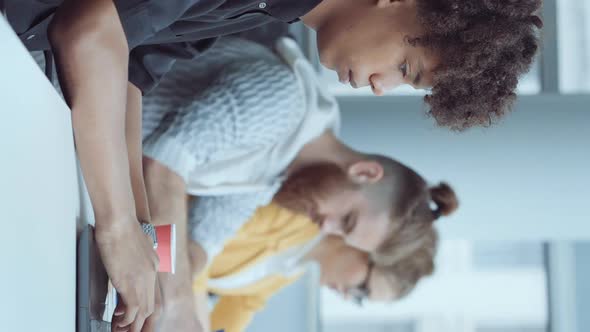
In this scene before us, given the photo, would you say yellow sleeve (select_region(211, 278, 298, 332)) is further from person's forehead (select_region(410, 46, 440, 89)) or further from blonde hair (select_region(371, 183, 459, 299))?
person's forehead (select_region(410, 46, 440, 89))

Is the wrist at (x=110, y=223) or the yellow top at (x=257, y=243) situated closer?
the wrist at (x=110, y=223)

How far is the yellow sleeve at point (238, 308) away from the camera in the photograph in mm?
2027

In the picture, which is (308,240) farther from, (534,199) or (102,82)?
(102,82)

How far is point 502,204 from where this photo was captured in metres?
2.18

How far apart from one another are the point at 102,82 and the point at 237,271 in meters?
1.10

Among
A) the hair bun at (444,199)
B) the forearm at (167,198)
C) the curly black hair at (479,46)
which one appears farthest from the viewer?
the hair bun at (444,199)

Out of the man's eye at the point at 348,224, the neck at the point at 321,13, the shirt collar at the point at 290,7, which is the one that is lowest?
the man's eye at the point at 348,224

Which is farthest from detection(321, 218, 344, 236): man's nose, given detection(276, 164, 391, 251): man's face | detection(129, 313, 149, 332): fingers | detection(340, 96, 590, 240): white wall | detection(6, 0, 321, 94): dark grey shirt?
detection(129, 313, 149, 332): fingers

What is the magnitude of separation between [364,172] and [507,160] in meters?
0.48

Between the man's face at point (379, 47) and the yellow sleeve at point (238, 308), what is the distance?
0.99 metres

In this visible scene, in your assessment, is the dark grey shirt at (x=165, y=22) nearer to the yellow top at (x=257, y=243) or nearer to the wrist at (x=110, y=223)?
the wrist at (x=110, y=223)

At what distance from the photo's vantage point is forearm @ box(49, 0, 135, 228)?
87cm

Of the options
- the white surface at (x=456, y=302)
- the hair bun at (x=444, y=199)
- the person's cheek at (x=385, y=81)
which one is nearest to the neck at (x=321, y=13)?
the person's cheek at (x=385, y=81)

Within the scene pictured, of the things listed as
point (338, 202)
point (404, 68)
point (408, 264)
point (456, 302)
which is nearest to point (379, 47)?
point (404, 68)
